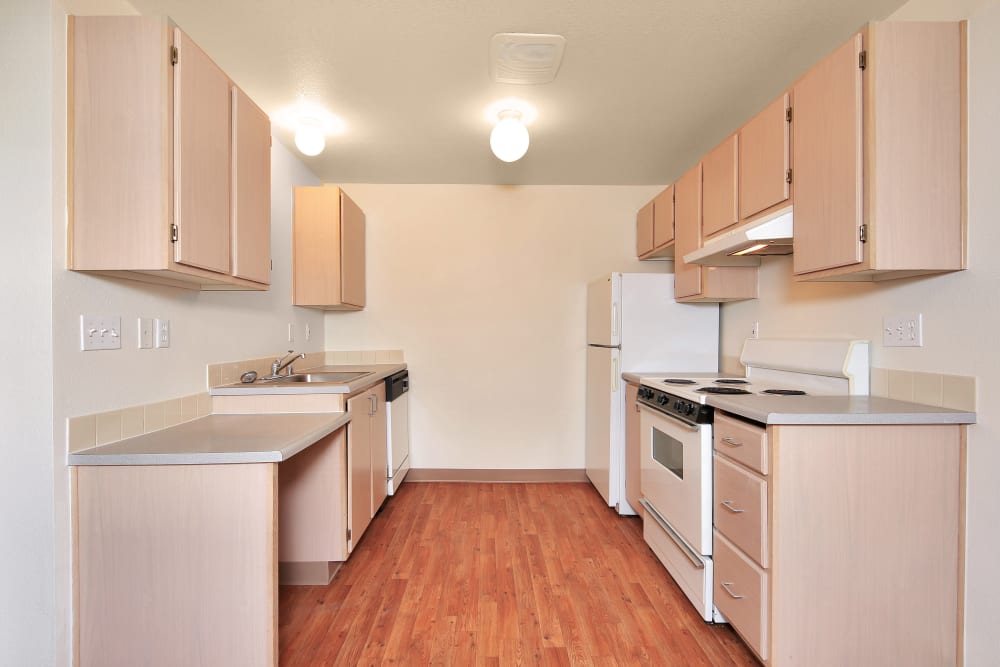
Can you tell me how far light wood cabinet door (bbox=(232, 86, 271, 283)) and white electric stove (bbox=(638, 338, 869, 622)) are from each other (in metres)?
1.91

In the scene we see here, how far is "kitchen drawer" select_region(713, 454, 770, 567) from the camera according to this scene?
59.0 inches

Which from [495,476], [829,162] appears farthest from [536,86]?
[495,476]

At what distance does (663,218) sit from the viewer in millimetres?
3066

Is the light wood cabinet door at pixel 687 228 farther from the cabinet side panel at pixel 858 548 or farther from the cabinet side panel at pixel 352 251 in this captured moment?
the cabinet side panel at pixel 352 251

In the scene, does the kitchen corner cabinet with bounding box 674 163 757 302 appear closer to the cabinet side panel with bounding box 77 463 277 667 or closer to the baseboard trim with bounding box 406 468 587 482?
the baseboard trim with bounding box 406 468 587 482

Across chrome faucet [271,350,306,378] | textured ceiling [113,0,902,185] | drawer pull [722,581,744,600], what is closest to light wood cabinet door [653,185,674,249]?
textured ceiling [113,0,902,185]

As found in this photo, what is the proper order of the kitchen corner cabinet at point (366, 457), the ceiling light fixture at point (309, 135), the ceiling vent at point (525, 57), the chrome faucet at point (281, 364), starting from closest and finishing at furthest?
1. the ceiling vent at point (525, 57)
2. the kitchen corner cabinet at point (366, 457)
3. the ceiling light fixture at point (309, 135)
4. the chrome faucet at point (281, 364)

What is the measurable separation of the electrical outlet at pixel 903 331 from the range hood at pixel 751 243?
48 cm

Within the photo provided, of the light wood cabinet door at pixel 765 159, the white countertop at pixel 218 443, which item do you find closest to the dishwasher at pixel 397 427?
the white countertop at pixel 218 443

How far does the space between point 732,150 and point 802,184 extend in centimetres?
56

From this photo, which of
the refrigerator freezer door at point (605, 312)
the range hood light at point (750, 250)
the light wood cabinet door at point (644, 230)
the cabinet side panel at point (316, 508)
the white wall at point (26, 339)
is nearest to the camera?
the white wall at point (26, 339)

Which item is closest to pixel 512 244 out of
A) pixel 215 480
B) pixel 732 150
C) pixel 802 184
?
pixel 732 150

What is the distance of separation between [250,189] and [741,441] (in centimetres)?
211

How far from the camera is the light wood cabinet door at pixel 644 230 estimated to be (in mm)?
3307
